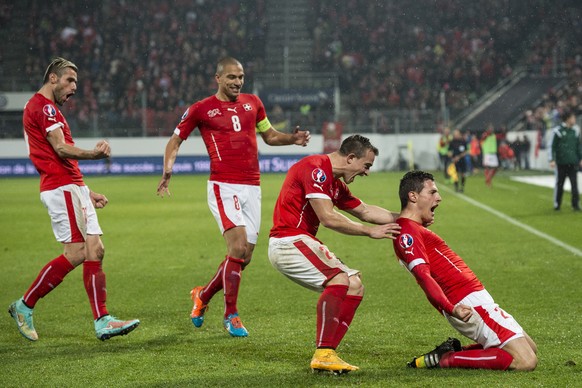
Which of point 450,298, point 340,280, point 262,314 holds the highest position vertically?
point 340,280

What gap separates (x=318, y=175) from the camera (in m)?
6.20

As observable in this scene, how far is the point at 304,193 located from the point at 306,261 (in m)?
0.48

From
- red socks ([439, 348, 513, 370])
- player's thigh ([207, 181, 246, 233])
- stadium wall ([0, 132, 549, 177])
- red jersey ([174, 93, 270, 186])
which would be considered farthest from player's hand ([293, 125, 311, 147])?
stadium wall ([0, 132, 549, 177])

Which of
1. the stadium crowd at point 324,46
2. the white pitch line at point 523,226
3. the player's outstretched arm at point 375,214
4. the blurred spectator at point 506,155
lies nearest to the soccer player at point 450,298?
the player's outstretched arm at point 375,214

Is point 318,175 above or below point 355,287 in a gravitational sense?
above

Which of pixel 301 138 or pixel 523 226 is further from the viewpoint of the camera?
pixel 523 226

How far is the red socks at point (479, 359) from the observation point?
5.89m

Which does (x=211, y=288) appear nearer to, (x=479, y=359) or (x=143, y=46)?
(x=479, y=359)

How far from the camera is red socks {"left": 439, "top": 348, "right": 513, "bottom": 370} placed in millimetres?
5887

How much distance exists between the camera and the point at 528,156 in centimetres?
3997

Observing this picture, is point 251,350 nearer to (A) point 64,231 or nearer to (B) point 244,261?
(B) point 244,261

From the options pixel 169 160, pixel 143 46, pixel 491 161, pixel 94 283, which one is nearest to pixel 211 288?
pixel 94 283

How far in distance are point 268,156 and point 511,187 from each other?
51.2 feet

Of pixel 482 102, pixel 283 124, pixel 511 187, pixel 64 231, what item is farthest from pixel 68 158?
pixel 482 102
